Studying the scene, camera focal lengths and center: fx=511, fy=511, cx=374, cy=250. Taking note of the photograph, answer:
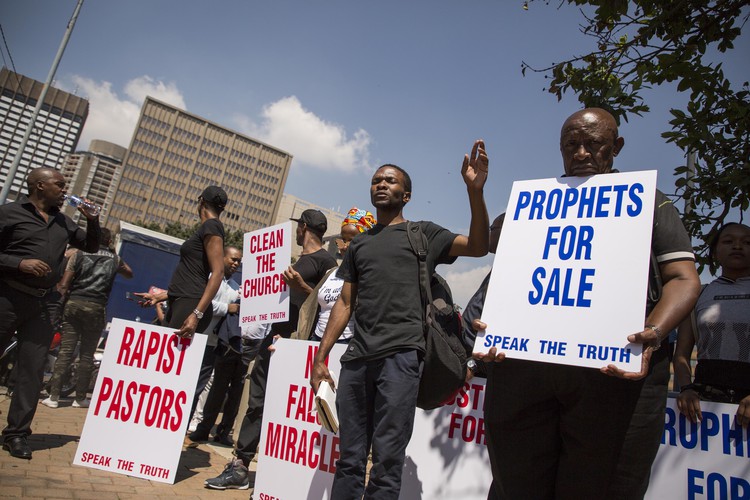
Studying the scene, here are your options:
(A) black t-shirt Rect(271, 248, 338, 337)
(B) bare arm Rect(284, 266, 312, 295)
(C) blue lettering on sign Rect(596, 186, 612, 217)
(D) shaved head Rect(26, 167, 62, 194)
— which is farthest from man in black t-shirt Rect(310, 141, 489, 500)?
(D) shaved head Rect(26, 167, 62, 194)

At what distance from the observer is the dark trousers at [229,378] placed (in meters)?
5.60

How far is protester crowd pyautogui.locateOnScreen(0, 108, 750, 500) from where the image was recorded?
1.67 m

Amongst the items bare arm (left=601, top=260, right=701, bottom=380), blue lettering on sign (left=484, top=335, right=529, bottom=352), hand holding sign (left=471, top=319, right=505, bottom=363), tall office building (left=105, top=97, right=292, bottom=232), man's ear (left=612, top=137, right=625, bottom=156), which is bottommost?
hand holding sign (left=471, top=319, right=505, bottom=363)

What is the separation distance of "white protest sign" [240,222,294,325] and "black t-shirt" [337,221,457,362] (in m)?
1.58

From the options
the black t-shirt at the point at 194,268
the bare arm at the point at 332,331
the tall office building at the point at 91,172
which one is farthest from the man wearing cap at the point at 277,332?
the tall office building at the point at 91,172

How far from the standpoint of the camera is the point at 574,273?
181cm

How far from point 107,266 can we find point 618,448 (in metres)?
6.89

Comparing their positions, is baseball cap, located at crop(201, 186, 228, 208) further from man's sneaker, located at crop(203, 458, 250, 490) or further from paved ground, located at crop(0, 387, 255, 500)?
paved ground, located at crop(0, 387, 255, 500)

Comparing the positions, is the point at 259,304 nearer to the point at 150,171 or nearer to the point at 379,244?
the point at 379,244

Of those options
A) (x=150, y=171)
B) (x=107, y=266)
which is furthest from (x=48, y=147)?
(x=107, y=266)

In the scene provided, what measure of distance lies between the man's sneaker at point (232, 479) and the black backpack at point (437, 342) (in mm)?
1928

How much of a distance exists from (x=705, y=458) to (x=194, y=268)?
372 cm

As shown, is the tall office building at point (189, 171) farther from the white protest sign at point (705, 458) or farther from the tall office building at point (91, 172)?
the white protest sign at point (705, 458)

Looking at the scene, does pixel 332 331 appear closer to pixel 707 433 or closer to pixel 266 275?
pixel 266 275
